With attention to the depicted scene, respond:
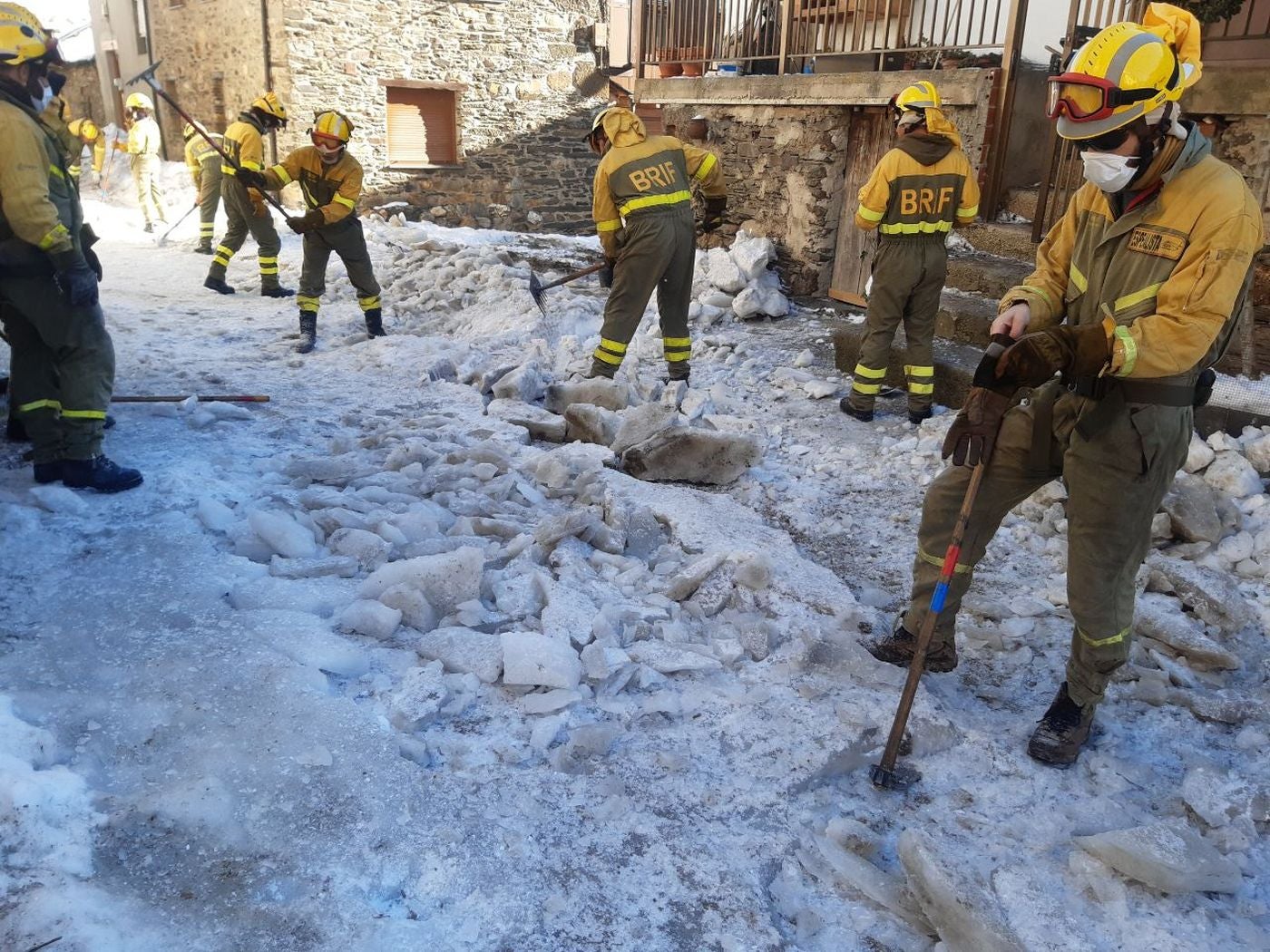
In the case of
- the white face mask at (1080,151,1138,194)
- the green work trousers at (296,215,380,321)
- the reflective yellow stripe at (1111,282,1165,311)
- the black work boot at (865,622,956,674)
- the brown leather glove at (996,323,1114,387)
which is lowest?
the black work boot at (865,622,956,674)

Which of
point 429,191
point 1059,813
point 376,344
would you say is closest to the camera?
point 1059,813

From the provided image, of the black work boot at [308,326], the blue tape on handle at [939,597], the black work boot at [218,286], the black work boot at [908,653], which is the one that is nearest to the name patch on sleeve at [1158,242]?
the blue tape on handle at [939,597]

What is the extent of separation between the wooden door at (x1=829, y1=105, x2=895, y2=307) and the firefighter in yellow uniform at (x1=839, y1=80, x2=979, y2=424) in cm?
214

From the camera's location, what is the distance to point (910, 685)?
8.74ft

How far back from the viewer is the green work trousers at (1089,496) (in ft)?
8.27

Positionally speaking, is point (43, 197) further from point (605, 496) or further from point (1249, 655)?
point (1249, 655)

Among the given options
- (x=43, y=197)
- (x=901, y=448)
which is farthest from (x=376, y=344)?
(x=901, y=448)

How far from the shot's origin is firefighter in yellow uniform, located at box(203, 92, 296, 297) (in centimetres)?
884

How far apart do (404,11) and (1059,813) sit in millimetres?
15793

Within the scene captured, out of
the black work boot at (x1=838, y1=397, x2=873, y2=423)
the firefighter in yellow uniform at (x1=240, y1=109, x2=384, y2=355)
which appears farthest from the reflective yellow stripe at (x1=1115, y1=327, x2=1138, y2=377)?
the firefighter in yellow uniform at (x1=240, y1=109, x2=384, y2=355)

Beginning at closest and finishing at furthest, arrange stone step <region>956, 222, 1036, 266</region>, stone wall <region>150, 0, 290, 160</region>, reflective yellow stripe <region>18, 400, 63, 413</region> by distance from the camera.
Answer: reflective yellow stripe <region>18, 400, 63, 413</region>, stone step <region>956, 222, 1036, 266</region>, stone wall <region>150, 0, 290, 160</region>

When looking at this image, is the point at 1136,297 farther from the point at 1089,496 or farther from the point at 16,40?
the point at 16,40

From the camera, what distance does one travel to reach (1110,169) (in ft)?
7.95

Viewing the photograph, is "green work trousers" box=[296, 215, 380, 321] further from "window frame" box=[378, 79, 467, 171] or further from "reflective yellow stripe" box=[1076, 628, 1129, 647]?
"window frame" box=[378, 79, 467, 171]
